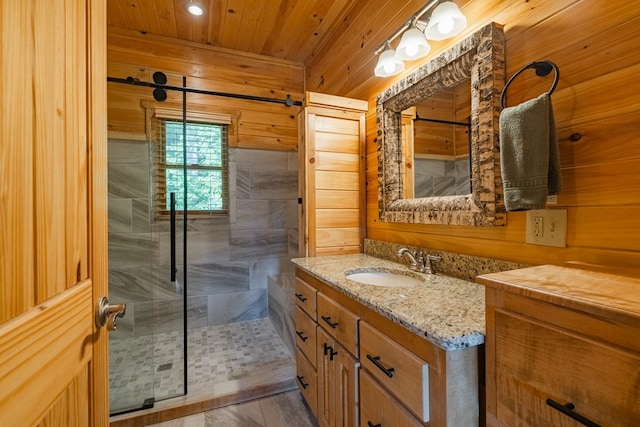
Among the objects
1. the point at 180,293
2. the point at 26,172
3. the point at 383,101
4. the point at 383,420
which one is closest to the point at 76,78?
the point at 26,172

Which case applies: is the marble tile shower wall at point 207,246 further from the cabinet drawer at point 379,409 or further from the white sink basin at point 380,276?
the cabinet drawer at point 379,409

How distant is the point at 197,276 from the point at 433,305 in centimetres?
244

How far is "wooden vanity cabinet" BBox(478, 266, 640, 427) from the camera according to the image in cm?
46

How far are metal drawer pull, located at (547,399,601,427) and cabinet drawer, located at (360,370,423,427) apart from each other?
1.15 ft

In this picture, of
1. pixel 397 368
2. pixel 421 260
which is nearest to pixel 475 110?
pixel 421 260

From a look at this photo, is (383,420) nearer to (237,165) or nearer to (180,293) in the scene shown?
(180,293)

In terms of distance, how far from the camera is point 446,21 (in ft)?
4.07

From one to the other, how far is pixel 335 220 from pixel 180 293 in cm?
152

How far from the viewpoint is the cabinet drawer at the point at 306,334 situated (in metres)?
1.48

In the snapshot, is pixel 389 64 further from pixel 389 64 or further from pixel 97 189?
pixel 97 189

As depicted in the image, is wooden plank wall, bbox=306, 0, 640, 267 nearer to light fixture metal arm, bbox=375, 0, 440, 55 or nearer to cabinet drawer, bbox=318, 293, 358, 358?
light fixture metal arm, bbox=375, 0, 440, 55

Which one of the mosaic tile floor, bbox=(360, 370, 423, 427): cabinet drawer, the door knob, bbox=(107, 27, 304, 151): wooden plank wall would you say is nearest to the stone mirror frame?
bbox=(360, 370, 423, 427): cabinet drawer

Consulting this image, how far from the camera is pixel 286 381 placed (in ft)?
6.29

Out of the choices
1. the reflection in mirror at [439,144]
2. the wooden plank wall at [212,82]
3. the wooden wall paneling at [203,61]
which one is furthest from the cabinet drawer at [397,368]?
the wooden wall paneling at [203,61]
